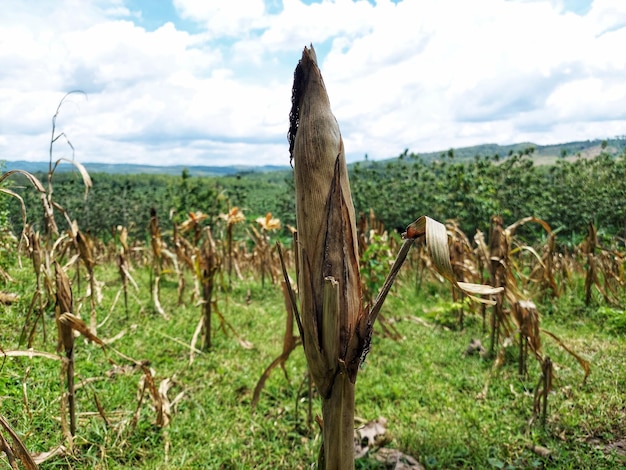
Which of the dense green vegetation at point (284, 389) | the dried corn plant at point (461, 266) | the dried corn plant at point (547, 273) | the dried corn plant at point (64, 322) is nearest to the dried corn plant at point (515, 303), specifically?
the dense green vegetation at point (284, 389)

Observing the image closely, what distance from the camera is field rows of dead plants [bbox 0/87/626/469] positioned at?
1044 millimetres

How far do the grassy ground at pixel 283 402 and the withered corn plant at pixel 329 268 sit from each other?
1323 mm

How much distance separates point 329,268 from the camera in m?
0.98

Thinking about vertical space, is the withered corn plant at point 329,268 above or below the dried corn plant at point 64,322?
above

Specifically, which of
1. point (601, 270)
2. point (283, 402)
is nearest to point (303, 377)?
point (283, 402)

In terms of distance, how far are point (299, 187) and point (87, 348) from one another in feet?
10.9

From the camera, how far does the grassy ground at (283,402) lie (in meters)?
2.29

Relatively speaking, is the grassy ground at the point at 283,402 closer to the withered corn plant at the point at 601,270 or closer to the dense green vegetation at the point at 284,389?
the dense green vegetation at the point at 284,389

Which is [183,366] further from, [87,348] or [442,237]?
[442,237]

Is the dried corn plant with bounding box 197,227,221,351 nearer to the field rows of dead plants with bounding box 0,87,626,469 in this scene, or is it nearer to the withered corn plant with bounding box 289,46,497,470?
the field rows of dead plants with bounding box 0,87,626,469

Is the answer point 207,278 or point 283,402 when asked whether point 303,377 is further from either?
point 207,278

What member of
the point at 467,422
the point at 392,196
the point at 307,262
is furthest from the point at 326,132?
the point at 392,196

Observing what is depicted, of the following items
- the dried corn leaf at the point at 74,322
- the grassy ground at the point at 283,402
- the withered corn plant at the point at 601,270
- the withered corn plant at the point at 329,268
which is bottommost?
the grassy ground at the point at 283,402

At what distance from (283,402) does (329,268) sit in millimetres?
2410
